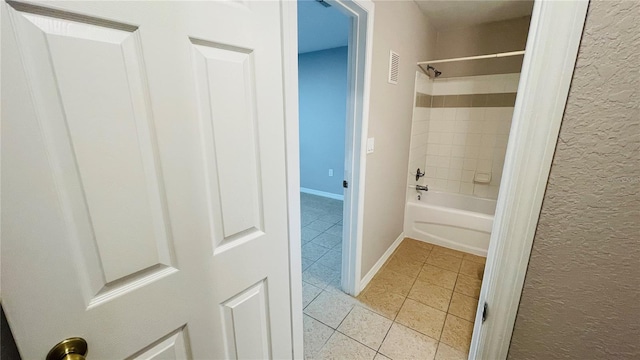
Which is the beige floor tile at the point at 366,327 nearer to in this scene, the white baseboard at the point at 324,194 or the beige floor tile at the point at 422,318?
the beige floor tile at the point at 422,318

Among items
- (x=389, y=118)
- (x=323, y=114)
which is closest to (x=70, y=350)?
(x=389, y=118)

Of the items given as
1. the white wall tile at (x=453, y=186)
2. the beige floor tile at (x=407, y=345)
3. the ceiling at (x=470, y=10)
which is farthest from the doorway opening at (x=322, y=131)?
the white wall tile at (x=453, y=186)

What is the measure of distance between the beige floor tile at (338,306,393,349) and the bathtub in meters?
1.32

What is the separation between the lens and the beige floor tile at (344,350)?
1521 millimetres

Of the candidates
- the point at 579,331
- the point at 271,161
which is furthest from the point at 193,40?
the point at 579,331

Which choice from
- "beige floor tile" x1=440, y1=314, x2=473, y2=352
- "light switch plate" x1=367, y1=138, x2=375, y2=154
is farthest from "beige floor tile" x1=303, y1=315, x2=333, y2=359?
"light switch plate" x1=367, y1=138, x2=375, y2=154

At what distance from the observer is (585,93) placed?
466 millimetres

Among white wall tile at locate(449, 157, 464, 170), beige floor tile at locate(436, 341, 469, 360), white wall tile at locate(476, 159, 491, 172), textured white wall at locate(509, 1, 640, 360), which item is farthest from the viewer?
white wall tile at locate(449, 157, 464, 170)

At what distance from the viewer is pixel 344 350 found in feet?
5.13

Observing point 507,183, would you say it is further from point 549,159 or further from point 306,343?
point 306,343

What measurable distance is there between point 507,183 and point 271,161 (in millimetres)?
654

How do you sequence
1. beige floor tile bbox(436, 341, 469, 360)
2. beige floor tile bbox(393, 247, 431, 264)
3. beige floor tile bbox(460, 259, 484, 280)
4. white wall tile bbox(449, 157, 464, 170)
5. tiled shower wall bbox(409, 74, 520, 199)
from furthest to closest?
white wall tile bbox(449, 157, 464, 170)
tiled shower wall bbox(409, 74, 520, 199)
beige floor tile bbox(393, 247, 431, 264)
beige floor tile bbox(460, 259, 484, 280)
beige floor tile bbox(436, 341, 469, 360)

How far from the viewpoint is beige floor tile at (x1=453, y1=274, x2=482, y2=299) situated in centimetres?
202

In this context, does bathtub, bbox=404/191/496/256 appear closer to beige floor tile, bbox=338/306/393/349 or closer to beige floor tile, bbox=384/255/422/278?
beige floor tile, bbox=384/255/422/278
